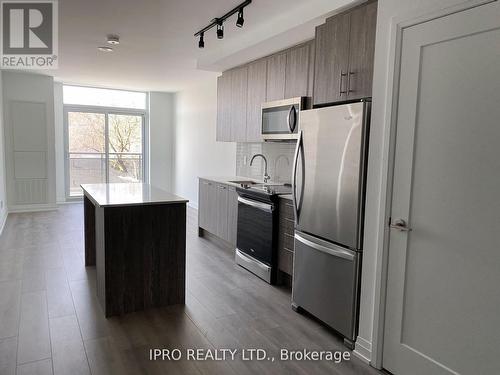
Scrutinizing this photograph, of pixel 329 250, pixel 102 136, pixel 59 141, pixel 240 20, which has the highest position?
pixel 240 20

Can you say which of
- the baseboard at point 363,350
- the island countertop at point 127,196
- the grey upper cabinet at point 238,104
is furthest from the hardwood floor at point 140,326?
the grey upper cabinet at point 238,104

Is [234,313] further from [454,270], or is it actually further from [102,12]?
[102,12]

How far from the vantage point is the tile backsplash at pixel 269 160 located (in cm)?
459

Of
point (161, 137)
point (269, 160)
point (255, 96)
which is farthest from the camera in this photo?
point (161, 137)

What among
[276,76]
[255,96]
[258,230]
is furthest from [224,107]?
[258,230]

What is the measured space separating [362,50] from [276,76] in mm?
1699

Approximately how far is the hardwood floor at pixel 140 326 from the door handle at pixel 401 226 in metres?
0.93

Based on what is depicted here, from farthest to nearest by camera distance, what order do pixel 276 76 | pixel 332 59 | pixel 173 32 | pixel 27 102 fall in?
pixel 27 102 < pixel 276 76 < pixel 173 32 < pixel 332 59

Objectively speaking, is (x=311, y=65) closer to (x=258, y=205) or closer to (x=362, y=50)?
(x=362, y=50)

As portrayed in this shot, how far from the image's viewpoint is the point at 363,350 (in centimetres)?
244

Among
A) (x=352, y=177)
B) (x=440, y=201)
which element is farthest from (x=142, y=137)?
(x=440, y=201)

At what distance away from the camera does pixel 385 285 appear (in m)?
2.30

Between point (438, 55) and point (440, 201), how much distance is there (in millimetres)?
786

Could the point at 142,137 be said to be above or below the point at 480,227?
above
